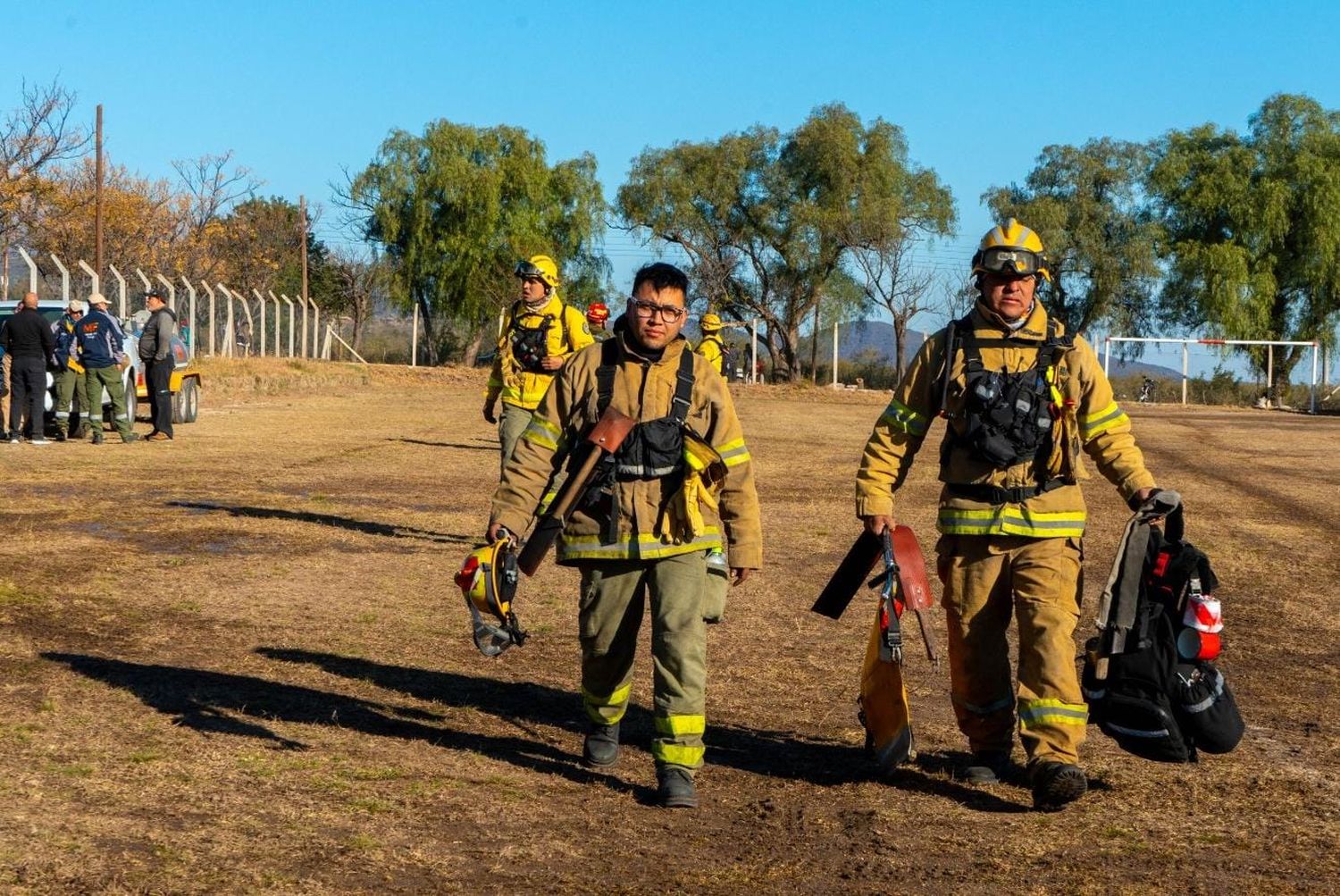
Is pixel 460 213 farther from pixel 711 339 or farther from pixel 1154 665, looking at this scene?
pixel 1154 665

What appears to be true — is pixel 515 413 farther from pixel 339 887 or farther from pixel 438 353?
pixel 438 353

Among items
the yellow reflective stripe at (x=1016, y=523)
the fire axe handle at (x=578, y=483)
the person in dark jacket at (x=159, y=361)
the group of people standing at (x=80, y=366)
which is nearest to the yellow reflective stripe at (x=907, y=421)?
the yellow reflective stripe at (x=1016, y=523)

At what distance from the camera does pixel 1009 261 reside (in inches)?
225

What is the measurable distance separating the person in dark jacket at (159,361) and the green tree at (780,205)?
160ft

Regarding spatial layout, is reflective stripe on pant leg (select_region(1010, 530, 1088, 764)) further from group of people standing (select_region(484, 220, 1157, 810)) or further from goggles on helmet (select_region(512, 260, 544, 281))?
goggles on helmet (select_region(512, 260, 544, 281))

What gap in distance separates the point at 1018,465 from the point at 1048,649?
2.07ft

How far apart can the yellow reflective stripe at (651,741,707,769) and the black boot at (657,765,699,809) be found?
21 millimetres

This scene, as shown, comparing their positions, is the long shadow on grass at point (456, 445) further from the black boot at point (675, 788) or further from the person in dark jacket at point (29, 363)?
the black boot at point (675, 788)

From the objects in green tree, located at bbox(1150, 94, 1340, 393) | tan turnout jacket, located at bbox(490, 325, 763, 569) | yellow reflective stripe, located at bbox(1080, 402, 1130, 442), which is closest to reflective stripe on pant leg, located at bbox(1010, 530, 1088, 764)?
yellow reflective stripe, located at bbox(1080, 402, 1130, 442)

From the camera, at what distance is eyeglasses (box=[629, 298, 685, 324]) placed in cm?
569

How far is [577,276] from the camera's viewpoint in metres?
73.6

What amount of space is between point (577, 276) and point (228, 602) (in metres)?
64.6

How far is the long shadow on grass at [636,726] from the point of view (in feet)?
20.0

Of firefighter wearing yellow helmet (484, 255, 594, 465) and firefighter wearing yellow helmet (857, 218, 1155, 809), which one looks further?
firefighter wearing yellow helmet (484, 255, 594, 465)
